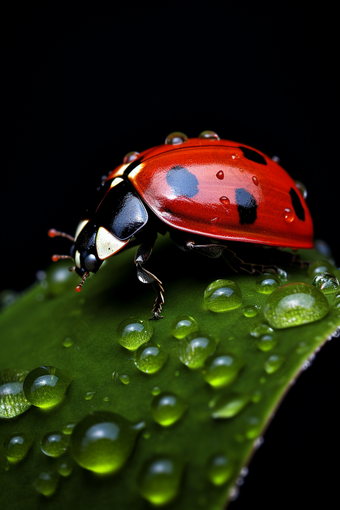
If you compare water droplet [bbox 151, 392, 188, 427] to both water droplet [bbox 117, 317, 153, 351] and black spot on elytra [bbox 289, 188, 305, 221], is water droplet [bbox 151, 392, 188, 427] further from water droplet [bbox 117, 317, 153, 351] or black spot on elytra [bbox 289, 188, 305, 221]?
black spot on elytra [bbox 289, 188, 305, 221]

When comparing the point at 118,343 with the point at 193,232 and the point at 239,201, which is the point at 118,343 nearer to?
the point at 193,232

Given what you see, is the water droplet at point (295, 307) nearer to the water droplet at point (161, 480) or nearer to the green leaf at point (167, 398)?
the green leaf at point (167, 398)

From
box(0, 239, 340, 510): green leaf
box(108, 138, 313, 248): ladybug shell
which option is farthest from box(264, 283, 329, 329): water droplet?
box(108, 138, 313, 248): ladybug shell

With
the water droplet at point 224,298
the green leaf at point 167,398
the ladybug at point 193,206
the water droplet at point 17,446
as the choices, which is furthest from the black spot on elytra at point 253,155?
the water droplet at point 17,446

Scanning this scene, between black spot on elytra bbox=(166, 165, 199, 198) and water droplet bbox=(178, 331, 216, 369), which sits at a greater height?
black spot on elytra bbox=(166, 165, 199, 198)

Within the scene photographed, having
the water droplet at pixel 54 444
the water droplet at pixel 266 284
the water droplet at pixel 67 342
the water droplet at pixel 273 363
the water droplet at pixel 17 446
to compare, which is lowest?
the water droplet at pixel 67 342

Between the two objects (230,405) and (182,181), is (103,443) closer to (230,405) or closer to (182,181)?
(230,405)

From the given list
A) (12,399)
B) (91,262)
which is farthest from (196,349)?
(91,262)
